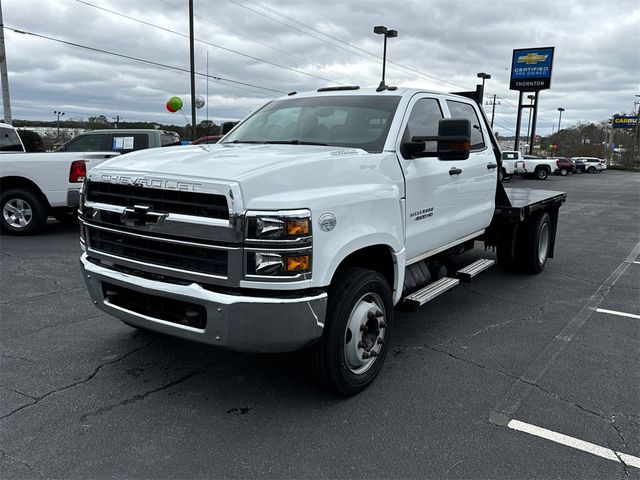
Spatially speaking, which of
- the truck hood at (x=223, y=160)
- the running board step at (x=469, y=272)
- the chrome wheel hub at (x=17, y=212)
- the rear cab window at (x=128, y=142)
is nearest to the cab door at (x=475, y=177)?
the running board step at (x=469, y=272)

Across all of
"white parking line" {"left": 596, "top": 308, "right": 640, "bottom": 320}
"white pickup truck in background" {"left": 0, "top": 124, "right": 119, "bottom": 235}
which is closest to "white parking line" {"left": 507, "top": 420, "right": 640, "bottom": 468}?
"white parking line" {"left": 596, "top": 308, "right": 640, "bottom": 320}

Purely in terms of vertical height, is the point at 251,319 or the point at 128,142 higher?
the point at 128,142

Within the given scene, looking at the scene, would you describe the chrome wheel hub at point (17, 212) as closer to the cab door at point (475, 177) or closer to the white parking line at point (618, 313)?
the cab door at point (475, 177)

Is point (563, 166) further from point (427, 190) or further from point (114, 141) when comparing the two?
point (427, 190)

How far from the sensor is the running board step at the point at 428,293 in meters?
4.22

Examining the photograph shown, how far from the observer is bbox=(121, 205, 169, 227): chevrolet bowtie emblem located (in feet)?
10.2

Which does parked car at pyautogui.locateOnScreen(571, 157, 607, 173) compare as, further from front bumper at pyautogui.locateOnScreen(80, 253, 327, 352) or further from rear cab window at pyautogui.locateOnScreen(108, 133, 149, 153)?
front bumper at pyautogui.locateOnScreen(80, 253, 327, 352)

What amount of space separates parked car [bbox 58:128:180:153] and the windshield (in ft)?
23.0

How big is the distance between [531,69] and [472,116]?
3934 cm

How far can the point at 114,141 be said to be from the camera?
439 inches

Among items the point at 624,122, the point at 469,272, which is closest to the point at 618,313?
the point at 469,272

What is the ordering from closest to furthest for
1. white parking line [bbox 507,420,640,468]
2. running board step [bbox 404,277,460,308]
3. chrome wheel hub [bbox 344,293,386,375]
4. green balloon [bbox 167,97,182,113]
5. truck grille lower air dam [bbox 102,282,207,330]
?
white parking line [bbox 507,420,640,468] → truck grille lower air dam [bbox 102,282,207,330] → chrome wheel hub [bbox 344,293,386,375] → running board step [bbox 404,277,460,308] → green balloon [bbox 167,97,182,113]

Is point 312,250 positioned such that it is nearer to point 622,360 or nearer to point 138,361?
point 138,361

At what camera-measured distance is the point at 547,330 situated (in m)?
5.05
